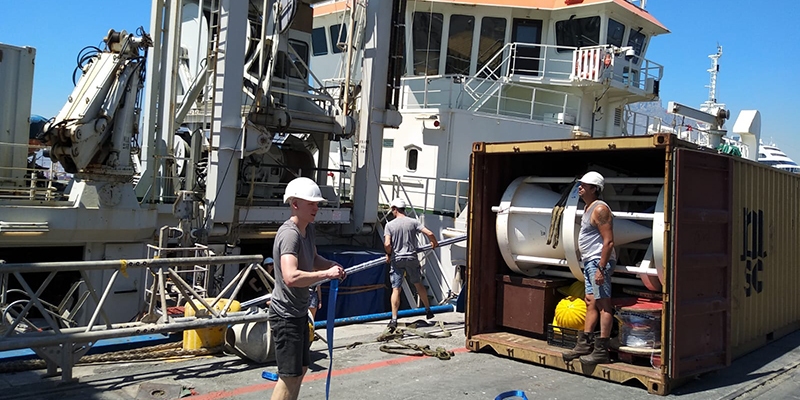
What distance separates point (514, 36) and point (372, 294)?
28.5 feet

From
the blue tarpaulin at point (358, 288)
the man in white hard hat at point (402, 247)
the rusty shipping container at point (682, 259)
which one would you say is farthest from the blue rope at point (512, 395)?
the blue tarpaulin at point (358, 288)

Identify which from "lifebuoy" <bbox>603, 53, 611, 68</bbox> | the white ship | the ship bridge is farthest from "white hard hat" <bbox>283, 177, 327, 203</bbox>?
"lifebuoy" <bbox>603, 53, 611, 68</bbox>

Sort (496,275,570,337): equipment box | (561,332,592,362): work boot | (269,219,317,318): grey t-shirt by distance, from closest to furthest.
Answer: (269,219,317,318): grey t-shirt
(561,332,592,362): work boot
(496,275,570,337): equipment box

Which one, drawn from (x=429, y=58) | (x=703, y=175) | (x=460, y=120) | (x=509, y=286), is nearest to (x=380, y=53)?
(x=460, y=120)

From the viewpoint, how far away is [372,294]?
12.9 m

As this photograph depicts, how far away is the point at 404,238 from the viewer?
915cm

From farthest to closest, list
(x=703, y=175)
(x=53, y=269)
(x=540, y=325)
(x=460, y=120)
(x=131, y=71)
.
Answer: (x=460, y=120), (x=131, y=71), (x=540, y=325), (x=703, y=175), (x=53, y=269)

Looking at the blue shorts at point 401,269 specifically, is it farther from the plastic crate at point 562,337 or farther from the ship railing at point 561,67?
the ship railing at point 561,67

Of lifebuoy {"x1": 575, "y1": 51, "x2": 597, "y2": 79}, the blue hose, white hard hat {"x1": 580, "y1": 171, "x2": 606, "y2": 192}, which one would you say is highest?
lifebuoy {"x1": 575, "y1": 51, "x2": 597, "y2": 79}

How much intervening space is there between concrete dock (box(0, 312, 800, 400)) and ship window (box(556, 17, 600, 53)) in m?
11.5

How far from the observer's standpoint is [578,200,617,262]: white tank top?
6605 millimetres

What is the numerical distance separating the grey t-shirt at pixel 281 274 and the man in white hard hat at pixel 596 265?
3.27m

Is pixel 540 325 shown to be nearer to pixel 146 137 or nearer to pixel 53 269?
pixel 53 269

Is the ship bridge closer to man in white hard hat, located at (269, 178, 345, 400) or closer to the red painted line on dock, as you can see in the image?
the red painted line on dock
